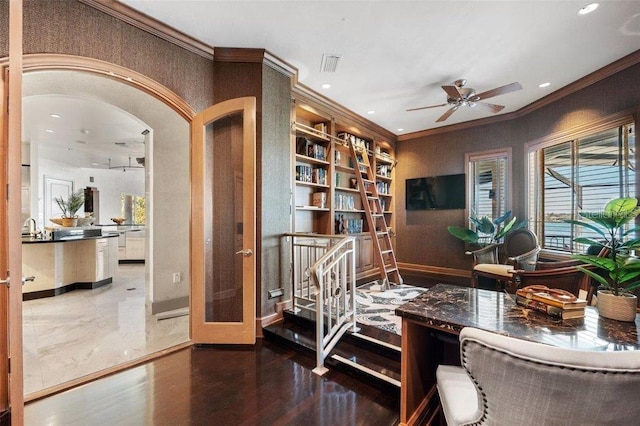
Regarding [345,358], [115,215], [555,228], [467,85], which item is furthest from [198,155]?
[115,215]

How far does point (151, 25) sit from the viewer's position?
8.09 feet

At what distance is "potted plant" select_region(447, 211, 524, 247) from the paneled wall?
325 mm

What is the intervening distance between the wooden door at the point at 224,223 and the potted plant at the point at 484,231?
3683 mm

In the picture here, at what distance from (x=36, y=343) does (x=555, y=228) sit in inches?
261

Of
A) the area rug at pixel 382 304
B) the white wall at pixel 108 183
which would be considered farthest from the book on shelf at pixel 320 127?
the white wall at pixel 108 183

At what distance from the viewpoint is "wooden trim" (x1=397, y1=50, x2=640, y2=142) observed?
3.08 meters

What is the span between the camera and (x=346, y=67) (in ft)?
10.7

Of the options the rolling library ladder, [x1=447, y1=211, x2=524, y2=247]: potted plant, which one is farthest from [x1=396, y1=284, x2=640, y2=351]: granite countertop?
[x1=447, y1=211, x2=524, y2=247]: potted plant

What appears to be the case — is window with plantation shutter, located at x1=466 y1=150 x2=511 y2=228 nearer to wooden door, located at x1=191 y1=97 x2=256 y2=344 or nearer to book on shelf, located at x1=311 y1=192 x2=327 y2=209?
book on shelf, located at x1=311 y1=192 x2=327 y2=209

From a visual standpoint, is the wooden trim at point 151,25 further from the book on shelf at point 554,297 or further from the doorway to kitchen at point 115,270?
the book on shelf at point 554,297

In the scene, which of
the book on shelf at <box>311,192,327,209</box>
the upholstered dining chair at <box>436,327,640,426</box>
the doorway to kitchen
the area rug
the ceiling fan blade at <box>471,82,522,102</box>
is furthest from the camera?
the book on shelf at <box>311,192,327,209</box>

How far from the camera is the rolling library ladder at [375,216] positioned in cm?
428

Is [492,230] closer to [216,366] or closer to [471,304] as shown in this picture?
[471,304]

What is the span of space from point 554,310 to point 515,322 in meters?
0.22
